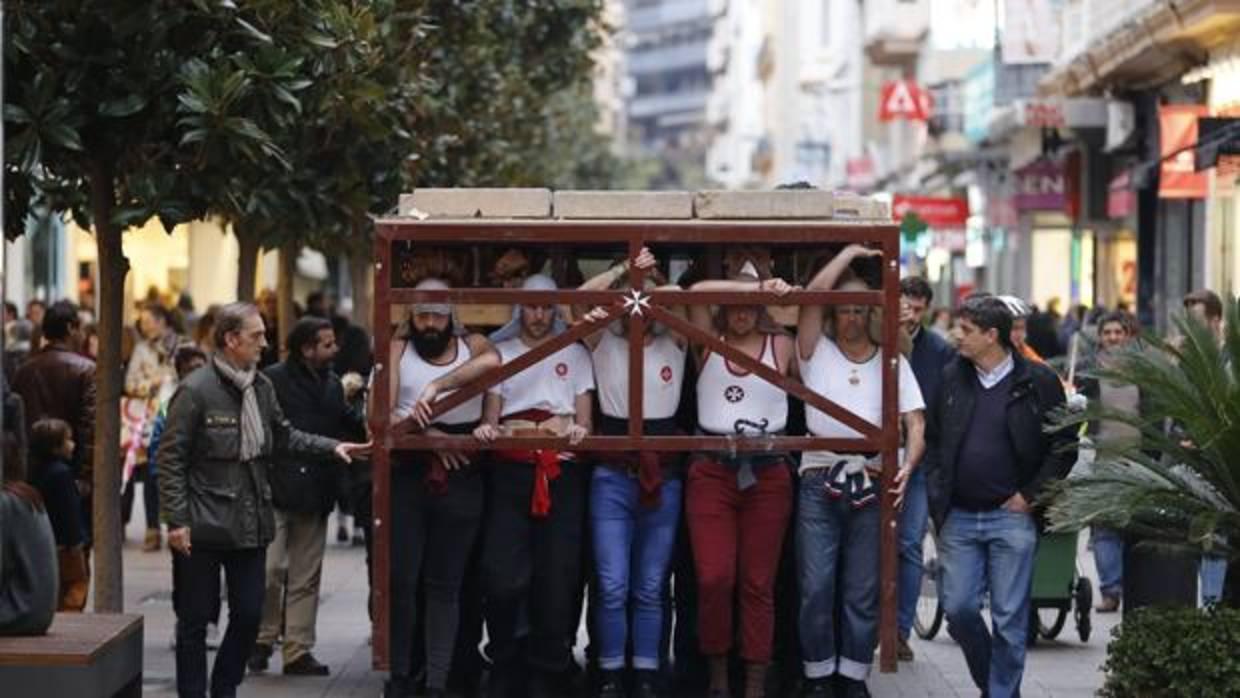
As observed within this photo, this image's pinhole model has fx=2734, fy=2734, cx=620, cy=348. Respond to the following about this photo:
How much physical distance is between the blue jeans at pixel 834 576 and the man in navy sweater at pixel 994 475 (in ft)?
1.20

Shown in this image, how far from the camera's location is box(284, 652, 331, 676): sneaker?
13805mm

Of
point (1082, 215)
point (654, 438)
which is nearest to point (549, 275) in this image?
point (654, 438)

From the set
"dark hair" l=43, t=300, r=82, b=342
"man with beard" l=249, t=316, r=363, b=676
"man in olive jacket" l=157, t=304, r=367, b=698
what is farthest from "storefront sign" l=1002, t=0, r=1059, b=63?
"man in olive jacket" l=157, t=304, r=367, b=698

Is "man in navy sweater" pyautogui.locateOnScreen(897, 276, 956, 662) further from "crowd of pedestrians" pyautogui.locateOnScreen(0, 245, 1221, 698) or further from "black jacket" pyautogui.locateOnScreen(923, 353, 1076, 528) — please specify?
"black jacket" pyautogui.locateOnScreen(923, 353, 1076, 528)

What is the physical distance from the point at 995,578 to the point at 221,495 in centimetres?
331

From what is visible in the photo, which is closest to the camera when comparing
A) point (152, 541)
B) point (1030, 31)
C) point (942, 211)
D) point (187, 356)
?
point (187, 356)

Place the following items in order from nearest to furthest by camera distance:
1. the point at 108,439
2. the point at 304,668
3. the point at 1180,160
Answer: the point at 108,439 → the point at 304,668 → the point at 1180,160

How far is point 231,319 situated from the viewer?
38.5 feet

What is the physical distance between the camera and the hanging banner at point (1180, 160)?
83.3 feet

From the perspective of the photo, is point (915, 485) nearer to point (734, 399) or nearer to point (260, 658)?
point (734, 399)

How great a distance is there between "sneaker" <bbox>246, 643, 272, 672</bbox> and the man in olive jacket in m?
2.10

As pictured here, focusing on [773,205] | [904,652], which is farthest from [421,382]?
[904,652]

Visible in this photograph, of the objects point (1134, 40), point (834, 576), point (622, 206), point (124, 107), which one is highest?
point (1134, 40)

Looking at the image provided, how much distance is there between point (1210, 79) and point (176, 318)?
10915 millimetres
